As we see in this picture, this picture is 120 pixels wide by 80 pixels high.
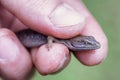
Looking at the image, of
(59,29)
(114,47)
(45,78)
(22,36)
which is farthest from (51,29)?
(114,47)

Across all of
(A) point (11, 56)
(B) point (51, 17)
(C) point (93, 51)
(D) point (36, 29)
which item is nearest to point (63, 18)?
(B) point (51, 17)

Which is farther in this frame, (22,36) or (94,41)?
(22,36)

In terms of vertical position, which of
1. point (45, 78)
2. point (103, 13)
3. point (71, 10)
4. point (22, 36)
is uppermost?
point (71, 10)

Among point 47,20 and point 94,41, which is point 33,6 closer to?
point 47,20

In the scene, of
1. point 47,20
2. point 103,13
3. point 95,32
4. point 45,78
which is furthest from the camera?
point 103,13

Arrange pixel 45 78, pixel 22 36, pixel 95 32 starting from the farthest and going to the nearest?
1. pixel 45 78
2. pixel 22 36
3. pixel 95 32

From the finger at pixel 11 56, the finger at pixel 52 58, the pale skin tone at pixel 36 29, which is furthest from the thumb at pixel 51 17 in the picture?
the finger at pixel 11 56
